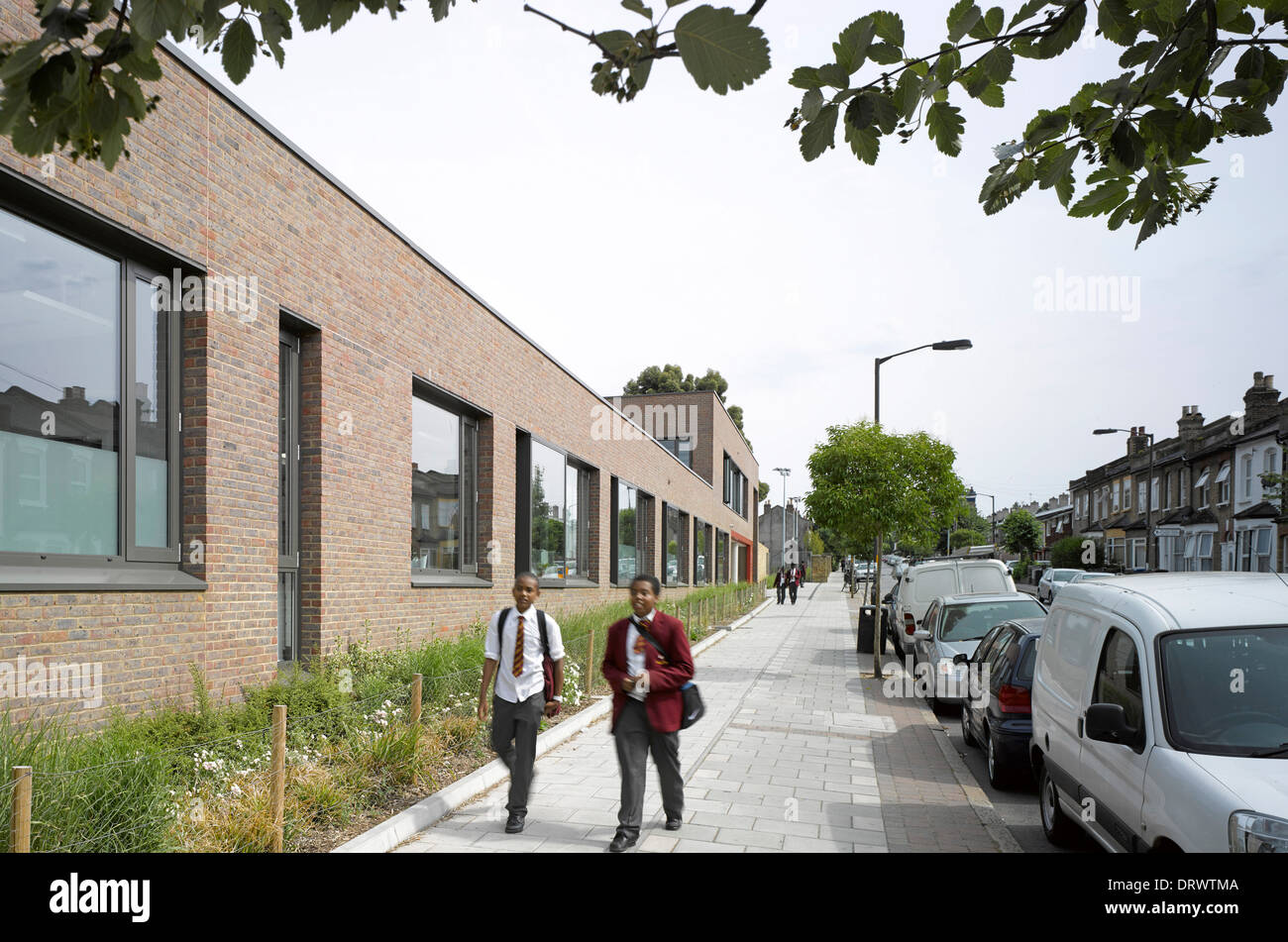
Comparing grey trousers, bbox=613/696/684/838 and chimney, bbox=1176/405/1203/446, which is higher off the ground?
chimney, bbox=1176/405/1203/446

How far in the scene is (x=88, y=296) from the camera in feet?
20.6

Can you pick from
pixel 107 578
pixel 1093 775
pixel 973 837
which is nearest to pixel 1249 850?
pixel 1093 775

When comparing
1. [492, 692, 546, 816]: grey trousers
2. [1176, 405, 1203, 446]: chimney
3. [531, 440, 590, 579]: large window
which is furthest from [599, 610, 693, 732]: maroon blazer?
[1176, 405, 1203, 446]: chimney

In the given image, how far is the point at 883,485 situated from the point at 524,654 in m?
11.9

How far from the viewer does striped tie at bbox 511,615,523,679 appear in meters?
6.18

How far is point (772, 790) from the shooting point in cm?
743

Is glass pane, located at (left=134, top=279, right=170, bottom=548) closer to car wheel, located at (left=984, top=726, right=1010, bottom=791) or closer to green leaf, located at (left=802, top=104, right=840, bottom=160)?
green leaf, located at (left=802, top=104, right=840, bottom=160)

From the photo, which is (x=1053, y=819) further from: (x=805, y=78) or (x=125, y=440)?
(x=125, y=440)

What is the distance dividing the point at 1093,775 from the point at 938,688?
7.00 meters

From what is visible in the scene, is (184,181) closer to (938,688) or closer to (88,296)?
(88,296)

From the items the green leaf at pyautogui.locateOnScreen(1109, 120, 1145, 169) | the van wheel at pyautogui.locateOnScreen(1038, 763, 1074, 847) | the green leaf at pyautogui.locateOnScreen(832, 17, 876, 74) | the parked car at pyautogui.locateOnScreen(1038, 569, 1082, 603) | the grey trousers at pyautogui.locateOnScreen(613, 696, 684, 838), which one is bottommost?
the parked car at pyautogui.locateOnScreen(1038, 569, 1082, 603)

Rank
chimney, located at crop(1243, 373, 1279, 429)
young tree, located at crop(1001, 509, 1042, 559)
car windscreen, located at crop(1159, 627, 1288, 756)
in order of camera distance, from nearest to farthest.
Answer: car windscreen, located at crop(1159, 627, 1288, 756) → chimney, located at crop(1243, 373, 1279, 429) → young tree, located at crop(1001, 509, 1042, 559)

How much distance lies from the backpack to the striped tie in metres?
0.13

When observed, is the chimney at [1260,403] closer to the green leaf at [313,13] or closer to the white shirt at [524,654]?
the white shirt at [524,654]
